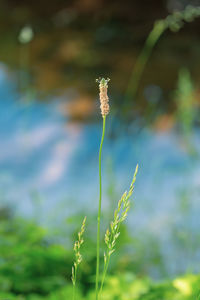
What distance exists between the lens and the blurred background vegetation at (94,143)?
7.03ft

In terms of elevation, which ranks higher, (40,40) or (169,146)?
(40,40)

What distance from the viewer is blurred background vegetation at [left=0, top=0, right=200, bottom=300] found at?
7.03 ft

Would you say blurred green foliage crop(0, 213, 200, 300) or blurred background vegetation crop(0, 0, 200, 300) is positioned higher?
blurred background vegetation crop(0, 0, 200, 300)

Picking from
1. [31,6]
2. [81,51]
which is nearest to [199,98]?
[81,51]

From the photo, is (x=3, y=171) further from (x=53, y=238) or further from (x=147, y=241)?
(x=147, y=241)

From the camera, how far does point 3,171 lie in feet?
14.4

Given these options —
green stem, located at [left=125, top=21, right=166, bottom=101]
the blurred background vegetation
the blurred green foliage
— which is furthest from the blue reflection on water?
the blurred green foliage

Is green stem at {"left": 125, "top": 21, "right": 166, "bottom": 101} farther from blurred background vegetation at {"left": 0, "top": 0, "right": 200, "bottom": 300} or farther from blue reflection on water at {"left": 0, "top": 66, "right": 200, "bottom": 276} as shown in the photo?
blue reflection on water at {"left": 0, "top": 66, "right": 200, "bottom": 276}

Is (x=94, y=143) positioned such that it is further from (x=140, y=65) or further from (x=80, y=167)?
(x=140, y=65)

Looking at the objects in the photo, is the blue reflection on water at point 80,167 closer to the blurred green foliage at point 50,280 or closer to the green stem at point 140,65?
the green stem at point 140,65

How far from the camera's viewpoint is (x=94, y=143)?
4688 millimetres

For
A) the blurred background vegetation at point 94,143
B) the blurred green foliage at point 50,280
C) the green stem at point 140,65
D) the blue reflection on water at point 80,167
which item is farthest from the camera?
the green stem at point 140,65

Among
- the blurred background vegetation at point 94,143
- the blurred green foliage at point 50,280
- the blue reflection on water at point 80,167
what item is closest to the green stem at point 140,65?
the blurred background vegetation at point 94,143

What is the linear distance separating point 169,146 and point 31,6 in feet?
11.0
